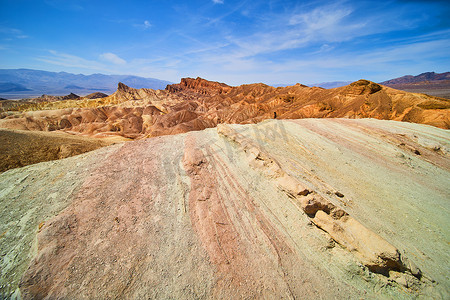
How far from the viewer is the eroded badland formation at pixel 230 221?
407cm

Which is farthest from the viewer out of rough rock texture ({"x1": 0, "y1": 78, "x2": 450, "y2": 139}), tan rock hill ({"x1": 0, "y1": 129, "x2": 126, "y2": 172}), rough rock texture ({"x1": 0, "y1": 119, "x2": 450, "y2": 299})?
rough rock texture ({"x1": 0, "y1": 78, "x2": 450, "y2": 139})

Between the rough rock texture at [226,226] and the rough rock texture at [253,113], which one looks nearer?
the rough rock texture at [226,226]

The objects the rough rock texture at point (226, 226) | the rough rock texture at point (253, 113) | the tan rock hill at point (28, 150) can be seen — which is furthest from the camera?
the rough rock texture at point (253, 113)

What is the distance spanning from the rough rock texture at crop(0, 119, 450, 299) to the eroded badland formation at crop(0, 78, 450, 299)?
3 centimetres

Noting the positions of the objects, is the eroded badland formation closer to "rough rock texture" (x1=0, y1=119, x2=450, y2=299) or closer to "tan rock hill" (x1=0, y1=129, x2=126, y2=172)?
"rough rock texture" (x1=0, y1=119, x2=450, y2=299)

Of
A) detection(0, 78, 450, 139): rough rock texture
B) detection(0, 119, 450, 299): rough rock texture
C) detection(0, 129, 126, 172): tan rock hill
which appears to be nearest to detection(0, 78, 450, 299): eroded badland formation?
detection(0, 119, 450, 299): rough rock texture

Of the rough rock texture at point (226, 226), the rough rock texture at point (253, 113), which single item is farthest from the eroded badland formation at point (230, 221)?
the rough rock texture at point (253, 113)

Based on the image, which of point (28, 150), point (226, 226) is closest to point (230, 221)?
point (226, 226)

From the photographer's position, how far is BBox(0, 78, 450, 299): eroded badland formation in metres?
4.07

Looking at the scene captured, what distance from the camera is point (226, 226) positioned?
5.38 metres

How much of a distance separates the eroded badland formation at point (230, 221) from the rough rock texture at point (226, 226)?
3cm

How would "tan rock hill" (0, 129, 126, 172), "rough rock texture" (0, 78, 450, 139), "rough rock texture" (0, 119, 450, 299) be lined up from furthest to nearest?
1. "rough rock texture" (0, 78, 450, 139)
2. "tan rock hill" (0, 129, 126, 172)
3. "rough rock texture" (0, 119, 450, 299)

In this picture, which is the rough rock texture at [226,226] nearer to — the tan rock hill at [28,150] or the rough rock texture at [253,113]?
the tan rock hill at [28,150]

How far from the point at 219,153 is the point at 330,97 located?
29049mm
